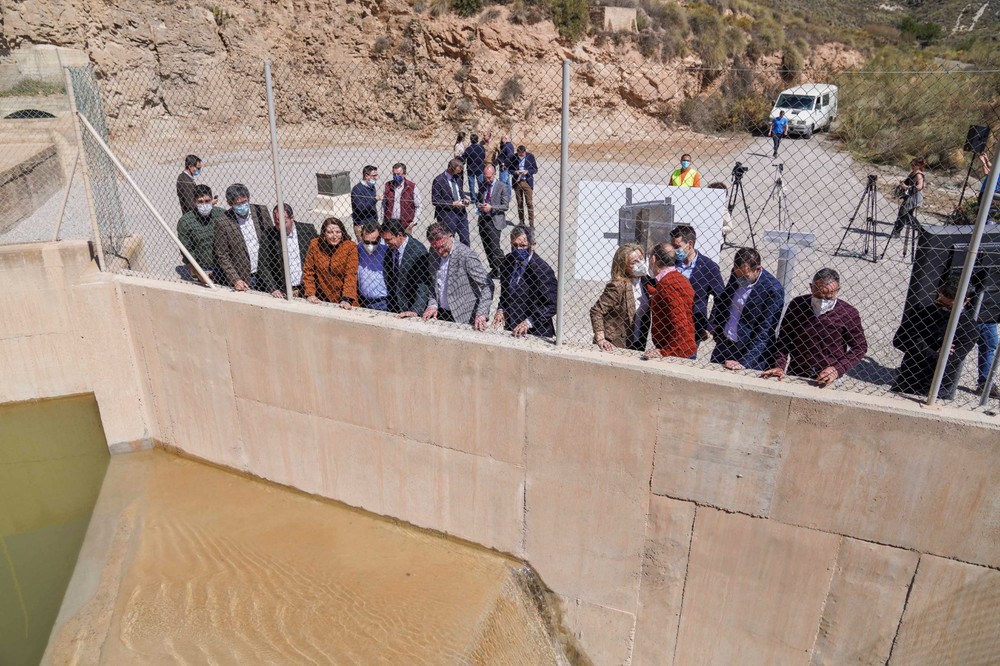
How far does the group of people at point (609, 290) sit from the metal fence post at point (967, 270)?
0.21 metres

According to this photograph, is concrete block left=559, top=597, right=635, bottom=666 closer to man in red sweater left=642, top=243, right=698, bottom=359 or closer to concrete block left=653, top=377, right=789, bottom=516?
concrete block left=653, top=377, right=789, bottom=516

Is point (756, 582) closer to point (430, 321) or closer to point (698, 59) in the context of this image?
point (430, 321)

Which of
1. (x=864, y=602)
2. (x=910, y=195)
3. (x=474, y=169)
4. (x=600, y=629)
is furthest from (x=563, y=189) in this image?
(x=910, y=195)

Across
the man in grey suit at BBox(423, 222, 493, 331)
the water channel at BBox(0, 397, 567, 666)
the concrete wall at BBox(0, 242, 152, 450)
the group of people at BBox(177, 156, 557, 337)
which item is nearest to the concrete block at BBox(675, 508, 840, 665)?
the water channel at BBox(0, 397, 567, 666)

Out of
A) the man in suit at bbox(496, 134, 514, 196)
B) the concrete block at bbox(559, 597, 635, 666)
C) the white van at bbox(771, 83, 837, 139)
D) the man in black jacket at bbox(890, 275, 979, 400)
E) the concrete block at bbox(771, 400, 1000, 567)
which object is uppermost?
the white van at bbox(771, 83, 837, 139)

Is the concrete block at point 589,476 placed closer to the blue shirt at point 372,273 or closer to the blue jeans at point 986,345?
the blue shirt at point 372,273

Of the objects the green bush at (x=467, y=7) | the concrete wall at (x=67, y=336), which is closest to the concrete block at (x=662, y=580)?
the concrete wall at (x=67, y=336)

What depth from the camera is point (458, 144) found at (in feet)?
39.8

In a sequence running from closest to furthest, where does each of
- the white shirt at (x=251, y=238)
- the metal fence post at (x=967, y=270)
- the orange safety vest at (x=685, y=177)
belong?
the metal fence post at (x=967, y=270) < the white shirt at (x=251, y=238) < the orange safety vest at (x=685, y=177)

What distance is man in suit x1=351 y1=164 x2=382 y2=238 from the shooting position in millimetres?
6274

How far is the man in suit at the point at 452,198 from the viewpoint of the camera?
743cm

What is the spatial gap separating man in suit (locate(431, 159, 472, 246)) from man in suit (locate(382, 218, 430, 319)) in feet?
5.09

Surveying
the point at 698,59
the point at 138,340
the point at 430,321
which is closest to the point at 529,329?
the point at 430,321

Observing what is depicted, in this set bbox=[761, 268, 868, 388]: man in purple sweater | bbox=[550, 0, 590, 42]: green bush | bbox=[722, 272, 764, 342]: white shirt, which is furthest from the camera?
bbox=[550, 0, 590, 42]: green bush
